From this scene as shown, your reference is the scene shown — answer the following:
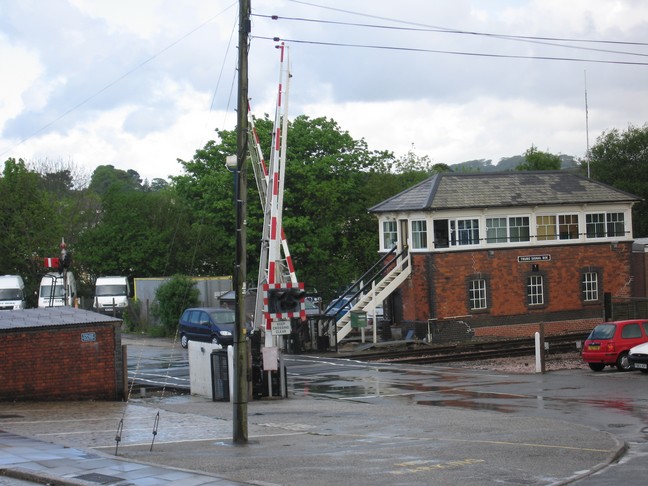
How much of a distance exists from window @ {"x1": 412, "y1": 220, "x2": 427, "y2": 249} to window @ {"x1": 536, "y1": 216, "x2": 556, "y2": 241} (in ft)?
18.3

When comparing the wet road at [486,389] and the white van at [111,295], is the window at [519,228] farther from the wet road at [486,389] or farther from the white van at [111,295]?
the white van at [111,295]

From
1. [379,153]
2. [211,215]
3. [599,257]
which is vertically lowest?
Result: [599,257]

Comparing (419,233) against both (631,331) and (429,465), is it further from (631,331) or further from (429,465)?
(429,465)

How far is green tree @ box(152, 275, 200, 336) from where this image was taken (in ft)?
150

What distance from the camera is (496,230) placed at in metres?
42.8

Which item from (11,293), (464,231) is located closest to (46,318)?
(464,231)

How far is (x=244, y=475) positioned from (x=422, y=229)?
30.0 meters

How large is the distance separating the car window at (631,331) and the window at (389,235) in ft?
53.6

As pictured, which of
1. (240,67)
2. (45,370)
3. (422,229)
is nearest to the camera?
→ (240,67)

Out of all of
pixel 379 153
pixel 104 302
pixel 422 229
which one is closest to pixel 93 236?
pixel 104 302

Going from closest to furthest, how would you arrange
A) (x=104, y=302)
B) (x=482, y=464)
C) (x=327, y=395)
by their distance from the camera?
(x=482, y=464), (x=327, y=395), (x=104, y=302)

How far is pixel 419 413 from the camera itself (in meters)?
20.0

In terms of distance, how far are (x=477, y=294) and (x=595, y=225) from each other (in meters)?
7.13

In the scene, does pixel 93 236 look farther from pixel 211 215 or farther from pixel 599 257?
pixel 599 257
